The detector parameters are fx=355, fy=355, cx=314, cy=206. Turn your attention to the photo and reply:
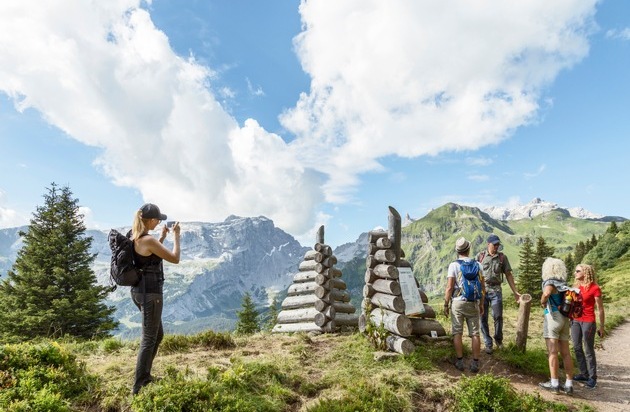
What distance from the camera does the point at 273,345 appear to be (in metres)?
10.7

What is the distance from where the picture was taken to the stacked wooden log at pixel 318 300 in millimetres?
13422

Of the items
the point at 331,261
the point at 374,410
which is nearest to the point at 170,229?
the point at 374,410

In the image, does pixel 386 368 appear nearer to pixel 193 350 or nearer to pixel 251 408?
pixel 251 408

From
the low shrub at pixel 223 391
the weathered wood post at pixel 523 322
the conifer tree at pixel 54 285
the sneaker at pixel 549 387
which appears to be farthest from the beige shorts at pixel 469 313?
the conifer tree at pixel 54 285

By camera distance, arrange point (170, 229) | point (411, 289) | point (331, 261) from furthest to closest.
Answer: point (331, 261) < point (411, 289) < point (170, 229)

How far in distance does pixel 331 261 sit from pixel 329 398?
315 inches

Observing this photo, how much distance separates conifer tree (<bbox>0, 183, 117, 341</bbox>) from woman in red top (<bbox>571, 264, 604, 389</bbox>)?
23.4 meters

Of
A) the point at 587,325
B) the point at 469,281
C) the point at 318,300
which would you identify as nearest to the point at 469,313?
the point at 469,281

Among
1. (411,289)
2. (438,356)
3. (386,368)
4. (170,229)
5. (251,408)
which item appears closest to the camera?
(251,408)

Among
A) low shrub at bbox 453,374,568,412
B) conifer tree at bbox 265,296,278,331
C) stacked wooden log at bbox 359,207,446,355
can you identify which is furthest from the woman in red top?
conifer tree at bbox 265,296,278,331

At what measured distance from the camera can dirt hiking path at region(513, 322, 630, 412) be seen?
23.9 feet

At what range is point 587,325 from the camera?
8.32 m

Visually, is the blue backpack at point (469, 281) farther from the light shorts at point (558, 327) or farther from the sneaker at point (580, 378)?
the sneaker at point (580, 378)

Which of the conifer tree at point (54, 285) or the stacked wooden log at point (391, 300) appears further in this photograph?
the conifer tree at point (54, 285)
